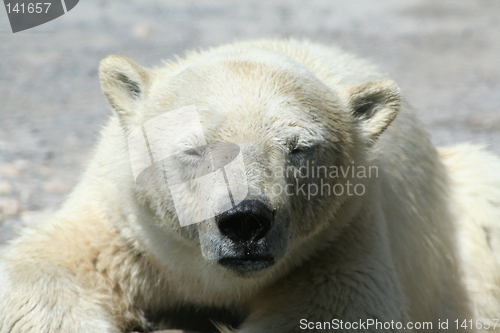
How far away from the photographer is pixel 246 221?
8.09ft

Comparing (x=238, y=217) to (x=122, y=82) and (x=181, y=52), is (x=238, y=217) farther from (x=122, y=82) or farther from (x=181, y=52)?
(x=181, y=52)

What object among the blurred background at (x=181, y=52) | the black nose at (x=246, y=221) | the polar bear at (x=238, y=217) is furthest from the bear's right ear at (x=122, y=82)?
the blurred background at (x=181, y=52)

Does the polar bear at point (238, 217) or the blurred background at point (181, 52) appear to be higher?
the polar bear at point (238, 217)

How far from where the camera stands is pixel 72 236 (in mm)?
3227

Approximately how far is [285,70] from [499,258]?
1788 millimetres

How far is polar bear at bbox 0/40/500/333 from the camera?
8.80 ft

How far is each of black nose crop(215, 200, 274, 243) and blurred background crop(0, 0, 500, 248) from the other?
235 centimetres

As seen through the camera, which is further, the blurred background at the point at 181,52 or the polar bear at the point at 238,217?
the blurred background at the point at 181,52

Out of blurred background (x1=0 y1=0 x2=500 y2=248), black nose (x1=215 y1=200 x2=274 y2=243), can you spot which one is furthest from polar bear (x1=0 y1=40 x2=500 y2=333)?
blurred background (x1=0 y1=0 x2=500 y2=248)

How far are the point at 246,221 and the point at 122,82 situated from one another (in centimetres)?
116

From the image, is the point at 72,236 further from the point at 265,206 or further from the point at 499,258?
the point at 499,258

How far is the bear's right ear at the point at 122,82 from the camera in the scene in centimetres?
321

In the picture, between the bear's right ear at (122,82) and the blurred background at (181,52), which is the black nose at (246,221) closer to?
the bear's right ear at (122,82)

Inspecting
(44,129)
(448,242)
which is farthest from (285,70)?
(44,129)
